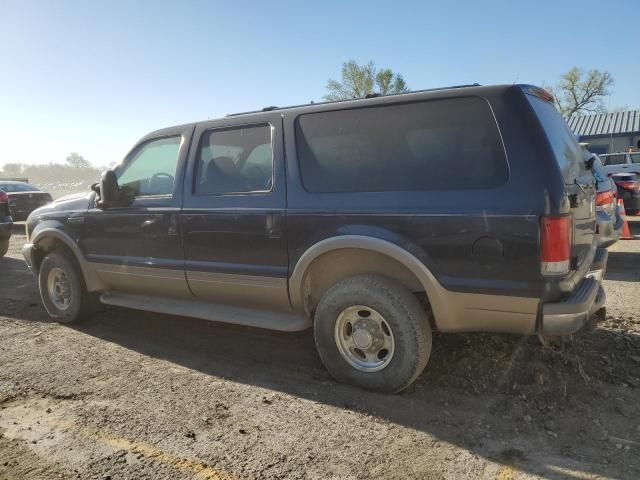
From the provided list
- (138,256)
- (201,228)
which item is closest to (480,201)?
(201,228)

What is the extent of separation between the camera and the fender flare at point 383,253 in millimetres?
3064

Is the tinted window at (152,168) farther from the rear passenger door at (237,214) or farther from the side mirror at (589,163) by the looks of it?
the side mirror at (589,163)

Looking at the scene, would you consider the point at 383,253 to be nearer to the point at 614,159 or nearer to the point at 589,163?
the point at 589,163

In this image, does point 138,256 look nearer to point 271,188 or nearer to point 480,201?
point 271,188

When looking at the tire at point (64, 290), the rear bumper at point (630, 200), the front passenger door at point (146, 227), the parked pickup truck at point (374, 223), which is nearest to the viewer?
the parked pickup truck at point (374, 223)

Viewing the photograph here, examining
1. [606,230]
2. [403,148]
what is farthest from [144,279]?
[606,230]

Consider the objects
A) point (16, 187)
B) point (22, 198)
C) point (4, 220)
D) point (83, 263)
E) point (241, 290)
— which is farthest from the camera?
point (16, 187)

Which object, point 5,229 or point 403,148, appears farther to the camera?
point 5,229

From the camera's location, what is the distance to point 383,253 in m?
3.20

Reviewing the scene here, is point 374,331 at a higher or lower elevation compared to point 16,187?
lower

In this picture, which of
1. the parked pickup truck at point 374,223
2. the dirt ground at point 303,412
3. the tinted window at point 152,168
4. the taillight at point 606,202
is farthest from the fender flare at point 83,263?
the taillight at point 606,202

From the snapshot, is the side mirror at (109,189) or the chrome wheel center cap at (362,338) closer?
the chrome wheel center cap at (362,338)

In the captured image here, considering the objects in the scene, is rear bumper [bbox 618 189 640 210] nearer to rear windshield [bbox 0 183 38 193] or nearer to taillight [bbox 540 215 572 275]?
taillight [bbox 540 215 572 275]

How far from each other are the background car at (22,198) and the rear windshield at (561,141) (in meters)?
15.5
